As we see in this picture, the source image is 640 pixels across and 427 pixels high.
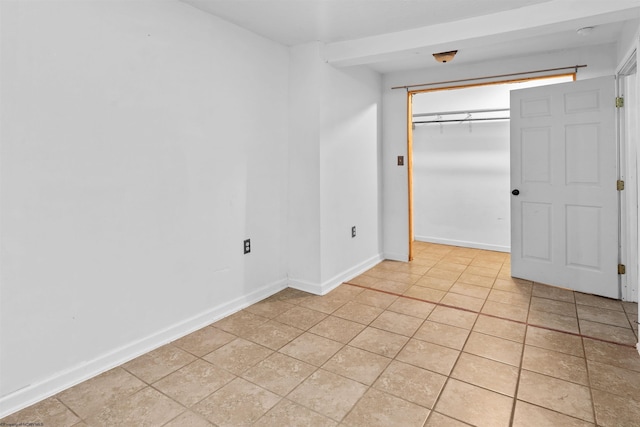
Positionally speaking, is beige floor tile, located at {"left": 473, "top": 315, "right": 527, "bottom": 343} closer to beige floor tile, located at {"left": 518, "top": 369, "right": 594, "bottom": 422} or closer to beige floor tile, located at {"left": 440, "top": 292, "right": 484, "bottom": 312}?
beige floor tile, located at {"left": 440, "top": 292, "right": 484, "bottom": 312}

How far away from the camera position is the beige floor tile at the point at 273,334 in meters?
2.38

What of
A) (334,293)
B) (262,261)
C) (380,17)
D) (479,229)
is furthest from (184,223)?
(479,229)

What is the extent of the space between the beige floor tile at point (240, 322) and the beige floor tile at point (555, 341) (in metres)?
1.91

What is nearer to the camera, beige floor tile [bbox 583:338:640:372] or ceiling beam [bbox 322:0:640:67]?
beige floor tile [bbox 583:338:640:372]

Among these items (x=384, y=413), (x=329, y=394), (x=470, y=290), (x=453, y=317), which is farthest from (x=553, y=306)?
(x=329, y=394)

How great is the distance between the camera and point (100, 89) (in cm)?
198

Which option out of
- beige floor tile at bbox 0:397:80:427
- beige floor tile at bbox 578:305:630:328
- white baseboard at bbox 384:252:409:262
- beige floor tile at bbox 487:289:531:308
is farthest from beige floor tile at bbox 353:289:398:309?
beige floor tile at bbox 0:397:80:427

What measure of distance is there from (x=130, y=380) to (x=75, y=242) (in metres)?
0.83

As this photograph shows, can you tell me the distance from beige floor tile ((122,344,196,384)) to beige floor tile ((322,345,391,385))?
89cm

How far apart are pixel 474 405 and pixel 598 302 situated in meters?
2.13

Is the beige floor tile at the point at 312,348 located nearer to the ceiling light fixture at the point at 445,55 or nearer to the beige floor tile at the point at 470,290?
the beige floor tile at the point at 470,290

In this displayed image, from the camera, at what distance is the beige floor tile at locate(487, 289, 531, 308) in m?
3.05

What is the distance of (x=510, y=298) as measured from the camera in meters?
3.16

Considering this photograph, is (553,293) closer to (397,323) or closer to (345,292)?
(397,323)
